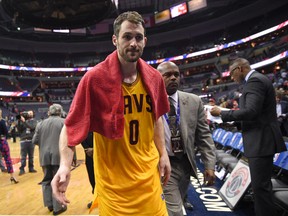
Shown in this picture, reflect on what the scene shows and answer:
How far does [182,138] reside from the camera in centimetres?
220

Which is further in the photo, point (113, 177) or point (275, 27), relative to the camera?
point (275, 27)

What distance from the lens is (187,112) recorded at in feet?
7.53

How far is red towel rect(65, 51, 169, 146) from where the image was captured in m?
1.30

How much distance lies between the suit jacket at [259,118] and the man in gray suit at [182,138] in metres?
0.42

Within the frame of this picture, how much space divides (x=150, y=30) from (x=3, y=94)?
2184cm

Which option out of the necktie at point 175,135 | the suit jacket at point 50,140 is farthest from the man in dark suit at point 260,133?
the suit jacket at point 50,140

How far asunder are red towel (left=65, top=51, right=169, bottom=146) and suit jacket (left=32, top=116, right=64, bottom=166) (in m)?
3.07

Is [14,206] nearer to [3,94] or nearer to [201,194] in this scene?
[201,194]

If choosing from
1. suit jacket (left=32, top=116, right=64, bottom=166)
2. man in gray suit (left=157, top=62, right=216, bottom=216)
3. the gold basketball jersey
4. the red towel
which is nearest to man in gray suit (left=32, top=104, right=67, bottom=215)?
suit jacket (left=32, top=116, right=64, bottom=166)

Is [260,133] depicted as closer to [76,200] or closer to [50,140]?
[50,140]

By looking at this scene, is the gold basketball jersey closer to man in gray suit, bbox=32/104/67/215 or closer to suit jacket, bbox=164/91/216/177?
suit jacket, bbox=164/91/216/177

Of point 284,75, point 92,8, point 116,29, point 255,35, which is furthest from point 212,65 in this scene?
point 116,29

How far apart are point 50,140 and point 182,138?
2823 millimetres

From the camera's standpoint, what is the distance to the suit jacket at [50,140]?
4.12 m
